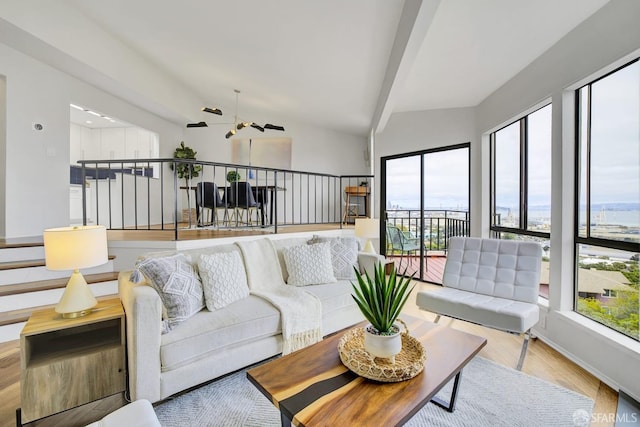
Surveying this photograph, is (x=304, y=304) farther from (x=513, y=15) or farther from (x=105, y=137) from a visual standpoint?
(x=105, y=137)

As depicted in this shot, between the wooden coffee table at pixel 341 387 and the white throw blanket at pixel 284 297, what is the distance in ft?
1.86

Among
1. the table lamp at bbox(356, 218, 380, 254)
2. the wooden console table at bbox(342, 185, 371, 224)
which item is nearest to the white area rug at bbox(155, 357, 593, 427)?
the table lamp at bbox(356, 218, 380, 254)

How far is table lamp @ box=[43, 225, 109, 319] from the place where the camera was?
1.68m

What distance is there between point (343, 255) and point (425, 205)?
7.10ft

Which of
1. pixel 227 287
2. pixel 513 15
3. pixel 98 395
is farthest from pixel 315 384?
pixel 513 15

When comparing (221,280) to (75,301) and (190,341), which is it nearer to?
(190,341)

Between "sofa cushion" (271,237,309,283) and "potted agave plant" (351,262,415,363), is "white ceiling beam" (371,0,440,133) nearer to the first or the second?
"potted agave plant" (351,262,415,363)

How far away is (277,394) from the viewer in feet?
3.98

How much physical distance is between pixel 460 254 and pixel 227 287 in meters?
2.34

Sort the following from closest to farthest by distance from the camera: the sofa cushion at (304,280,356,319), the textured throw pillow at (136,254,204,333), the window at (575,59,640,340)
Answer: the textured throw pillow at (136,254,204,333), the window at (575,59,640,340), the sofa cushion at (304,280,356,319)

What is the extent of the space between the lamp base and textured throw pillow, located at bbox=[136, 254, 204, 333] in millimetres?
307

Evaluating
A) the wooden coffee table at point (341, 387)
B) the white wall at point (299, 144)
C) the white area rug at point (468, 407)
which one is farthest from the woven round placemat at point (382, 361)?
the white wall at point (299, 144)

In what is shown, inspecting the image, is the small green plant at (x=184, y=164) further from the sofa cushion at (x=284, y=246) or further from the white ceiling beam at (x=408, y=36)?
the white ceiling beam at (x=408, y=36)

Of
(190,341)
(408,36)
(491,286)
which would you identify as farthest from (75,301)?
(491,286)
